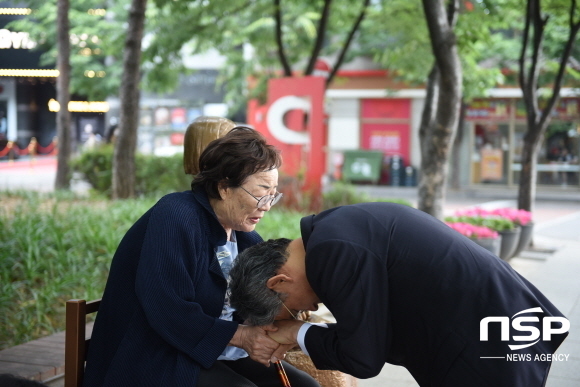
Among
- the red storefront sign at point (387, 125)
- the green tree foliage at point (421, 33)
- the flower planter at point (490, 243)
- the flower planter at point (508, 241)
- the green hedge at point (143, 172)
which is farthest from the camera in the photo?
the red storefront sign at point (387, 125)

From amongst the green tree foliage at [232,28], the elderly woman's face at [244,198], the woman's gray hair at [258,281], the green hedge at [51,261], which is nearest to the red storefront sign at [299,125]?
the green tree foliage at [232,28]

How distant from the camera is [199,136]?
3971mm

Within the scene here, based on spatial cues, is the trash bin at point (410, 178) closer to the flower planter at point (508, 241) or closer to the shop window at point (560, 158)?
the shop window at point (560, 158)

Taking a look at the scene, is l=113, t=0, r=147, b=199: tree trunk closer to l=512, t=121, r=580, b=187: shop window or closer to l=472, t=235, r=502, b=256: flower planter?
l=472, t=235, r=502, b=256: flower planter

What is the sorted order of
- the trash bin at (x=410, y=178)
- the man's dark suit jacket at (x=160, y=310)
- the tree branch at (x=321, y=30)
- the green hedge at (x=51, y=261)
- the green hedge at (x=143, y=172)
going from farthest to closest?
1. the trash bin at (x=410, y=178)
2. the tree branch at (x=321, y=30)
3. the green hedge at (x=143, y=172)
4. the green hedge at (x=51, y=261)
5. the man's dark suit jacket at (x=160, y=310)

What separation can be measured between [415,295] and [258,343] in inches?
26.7

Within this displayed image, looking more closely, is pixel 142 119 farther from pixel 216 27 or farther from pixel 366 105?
pixel 216 27

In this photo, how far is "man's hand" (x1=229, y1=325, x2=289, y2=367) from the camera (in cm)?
271

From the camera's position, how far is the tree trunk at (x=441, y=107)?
866cm

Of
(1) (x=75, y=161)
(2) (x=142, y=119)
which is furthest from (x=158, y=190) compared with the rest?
(2) (x=142, y=119)

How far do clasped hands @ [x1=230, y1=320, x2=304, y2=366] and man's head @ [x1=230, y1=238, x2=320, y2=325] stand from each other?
2.7 inches

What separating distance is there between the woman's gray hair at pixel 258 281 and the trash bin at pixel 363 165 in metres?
24.3

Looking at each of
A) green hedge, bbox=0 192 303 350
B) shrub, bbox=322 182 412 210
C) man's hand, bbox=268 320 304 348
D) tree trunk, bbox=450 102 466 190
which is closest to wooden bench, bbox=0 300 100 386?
green hedge, bbox=0 192 303 350

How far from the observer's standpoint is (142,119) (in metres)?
35.6
